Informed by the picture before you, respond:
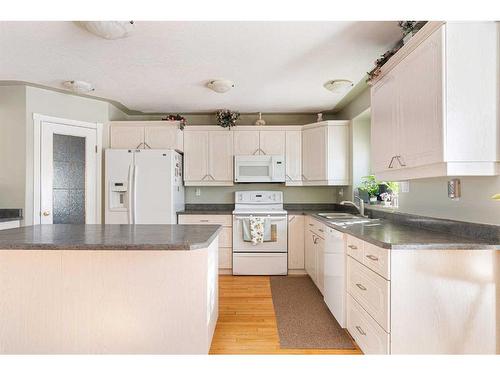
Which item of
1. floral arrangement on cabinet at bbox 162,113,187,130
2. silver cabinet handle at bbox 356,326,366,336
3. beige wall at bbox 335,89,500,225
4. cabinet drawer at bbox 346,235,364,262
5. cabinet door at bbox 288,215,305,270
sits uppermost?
floral arrangement on cabinet at bbox 162,113,187,130

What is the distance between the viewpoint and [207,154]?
4195 millimetres

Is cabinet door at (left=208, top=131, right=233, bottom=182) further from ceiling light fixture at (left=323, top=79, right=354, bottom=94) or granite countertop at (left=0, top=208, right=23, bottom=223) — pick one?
granite countertop at (left=0, top=208, right=23, bottom=223)

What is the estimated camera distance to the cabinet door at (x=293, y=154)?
13.8 feet

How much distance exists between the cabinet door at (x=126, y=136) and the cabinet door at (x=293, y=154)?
2.02 meters

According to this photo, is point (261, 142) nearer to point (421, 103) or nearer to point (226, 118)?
point (226, 118)

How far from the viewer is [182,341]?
170 centimetres

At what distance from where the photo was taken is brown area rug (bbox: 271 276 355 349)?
2.18m

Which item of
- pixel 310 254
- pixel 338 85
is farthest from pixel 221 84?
pixel 310 254

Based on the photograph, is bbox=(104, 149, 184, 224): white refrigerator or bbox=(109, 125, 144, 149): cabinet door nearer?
bbox=(104, 149, 184, 224): white refrigerator

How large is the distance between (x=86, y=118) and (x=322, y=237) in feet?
10.5

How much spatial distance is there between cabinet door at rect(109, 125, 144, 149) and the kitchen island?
8.06 ft

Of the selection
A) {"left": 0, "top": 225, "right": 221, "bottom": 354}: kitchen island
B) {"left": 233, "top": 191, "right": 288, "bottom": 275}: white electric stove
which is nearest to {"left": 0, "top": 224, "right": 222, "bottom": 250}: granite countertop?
{"left": 0, "top": 225, "right": 221, "bottom": 354}: kitchen island
